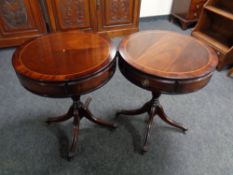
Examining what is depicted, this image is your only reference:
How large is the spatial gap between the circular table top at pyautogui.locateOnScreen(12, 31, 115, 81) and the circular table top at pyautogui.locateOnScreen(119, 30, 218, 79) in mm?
139

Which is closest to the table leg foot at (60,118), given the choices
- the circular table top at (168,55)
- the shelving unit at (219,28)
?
the circular table top at (168,55)

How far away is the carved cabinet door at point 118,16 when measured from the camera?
2.44m

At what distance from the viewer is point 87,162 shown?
51.7 inches

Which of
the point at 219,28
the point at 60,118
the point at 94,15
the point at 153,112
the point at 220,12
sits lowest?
the point at 60,118

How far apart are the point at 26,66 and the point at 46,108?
82 cm

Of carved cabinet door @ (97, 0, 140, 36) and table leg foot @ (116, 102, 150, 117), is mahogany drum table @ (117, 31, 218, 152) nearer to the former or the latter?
table leg foot @ (116, 102, 150, 117)

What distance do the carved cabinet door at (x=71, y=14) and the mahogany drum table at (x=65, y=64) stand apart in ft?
4.10

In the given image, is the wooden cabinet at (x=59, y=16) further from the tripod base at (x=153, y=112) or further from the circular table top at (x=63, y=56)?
the tripod base at (x=153, y=112)

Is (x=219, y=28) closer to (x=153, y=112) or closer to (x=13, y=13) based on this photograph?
(x=153, y=112)

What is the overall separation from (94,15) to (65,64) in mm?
1687

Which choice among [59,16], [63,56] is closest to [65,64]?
[63,56]

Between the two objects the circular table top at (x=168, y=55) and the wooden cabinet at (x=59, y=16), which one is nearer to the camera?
the circular table top at (x=168, y=55)

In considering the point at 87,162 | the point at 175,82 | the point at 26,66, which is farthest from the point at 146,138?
the point at 26,66

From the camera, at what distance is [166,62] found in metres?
1.03
